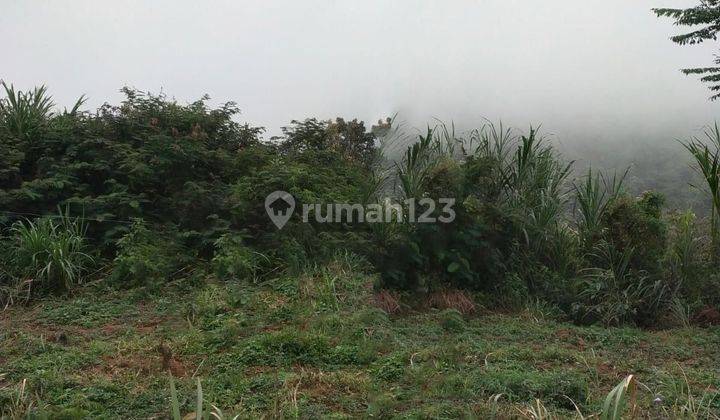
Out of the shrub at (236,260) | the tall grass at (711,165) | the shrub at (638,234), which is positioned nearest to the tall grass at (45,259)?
the shrub at (236,260)

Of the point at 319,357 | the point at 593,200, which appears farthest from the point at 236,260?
the point at 593,200

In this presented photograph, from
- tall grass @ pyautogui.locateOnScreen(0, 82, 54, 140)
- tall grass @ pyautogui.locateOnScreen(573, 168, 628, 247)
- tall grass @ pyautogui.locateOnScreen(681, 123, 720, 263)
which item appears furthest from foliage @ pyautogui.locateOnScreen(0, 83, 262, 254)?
tall grass @ pyautogui.locateOnScreen(681, 123, 720, 263)

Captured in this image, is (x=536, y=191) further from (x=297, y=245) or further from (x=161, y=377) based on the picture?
(x=161, y=377)

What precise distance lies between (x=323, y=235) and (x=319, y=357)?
270cm

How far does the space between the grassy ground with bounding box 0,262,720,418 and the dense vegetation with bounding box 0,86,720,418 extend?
6 centimetres

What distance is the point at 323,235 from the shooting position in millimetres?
7414

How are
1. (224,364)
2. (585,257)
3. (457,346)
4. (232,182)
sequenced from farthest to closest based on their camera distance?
1. (232,182)
2. (585,257)
3. (457,346)
4. (224,364)

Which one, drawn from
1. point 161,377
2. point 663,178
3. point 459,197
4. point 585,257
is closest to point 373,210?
point 459,197

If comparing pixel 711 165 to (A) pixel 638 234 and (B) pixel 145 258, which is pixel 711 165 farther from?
(B) pixel 145 258

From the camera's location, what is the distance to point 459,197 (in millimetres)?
7469

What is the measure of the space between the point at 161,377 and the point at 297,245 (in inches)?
121

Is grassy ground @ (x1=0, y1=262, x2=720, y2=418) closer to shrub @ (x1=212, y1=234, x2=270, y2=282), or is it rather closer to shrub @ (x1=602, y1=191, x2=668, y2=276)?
shrub @ (x1=212, y1=234, x2=270, y2=282)

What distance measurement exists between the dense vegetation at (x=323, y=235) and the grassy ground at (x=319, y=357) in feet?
0.19

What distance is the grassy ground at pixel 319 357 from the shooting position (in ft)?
12.7
